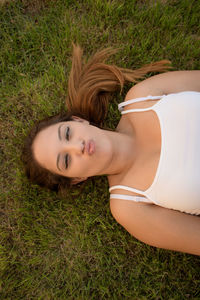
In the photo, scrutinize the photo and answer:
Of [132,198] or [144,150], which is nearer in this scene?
[132,198]

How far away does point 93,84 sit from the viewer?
9.10 feet

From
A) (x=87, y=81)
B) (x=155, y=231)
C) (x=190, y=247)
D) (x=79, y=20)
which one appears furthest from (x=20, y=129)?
(x=190, y=247)

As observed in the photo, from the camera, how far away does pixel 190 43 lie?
2.99m

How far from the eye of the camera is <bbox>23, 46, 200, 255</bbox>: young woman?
2100mm

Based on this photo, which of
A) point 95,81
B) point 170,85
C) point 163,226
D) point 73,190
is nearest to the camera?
point 163,226

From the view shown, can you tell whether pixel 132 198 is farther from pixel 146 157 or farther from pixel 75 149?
pixel 75 149

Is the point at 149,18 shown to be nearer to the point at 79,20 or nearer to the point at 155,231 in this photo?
the point at 79,20

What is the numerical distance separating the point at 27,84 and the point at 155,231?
2.40 metres

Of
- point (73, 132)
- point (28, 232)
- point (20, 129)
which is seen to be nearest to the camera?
point (73, 132)

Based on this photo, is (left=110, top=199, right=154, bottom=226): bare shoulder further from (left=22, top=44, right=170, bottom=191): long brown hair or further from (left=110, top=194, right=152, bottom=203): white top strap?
(left=22, top=44, right=170, bottom=191): long brown hair

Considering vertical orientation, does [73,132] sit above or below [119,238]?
above

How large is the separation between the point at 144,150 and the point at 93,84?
1002 mm

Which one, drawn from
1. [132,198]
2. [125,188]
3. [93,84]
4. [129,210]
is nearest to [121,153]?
[125,188]

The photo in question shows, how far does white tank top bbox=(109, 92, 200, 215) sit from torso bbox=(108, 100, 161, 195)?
11 cm
